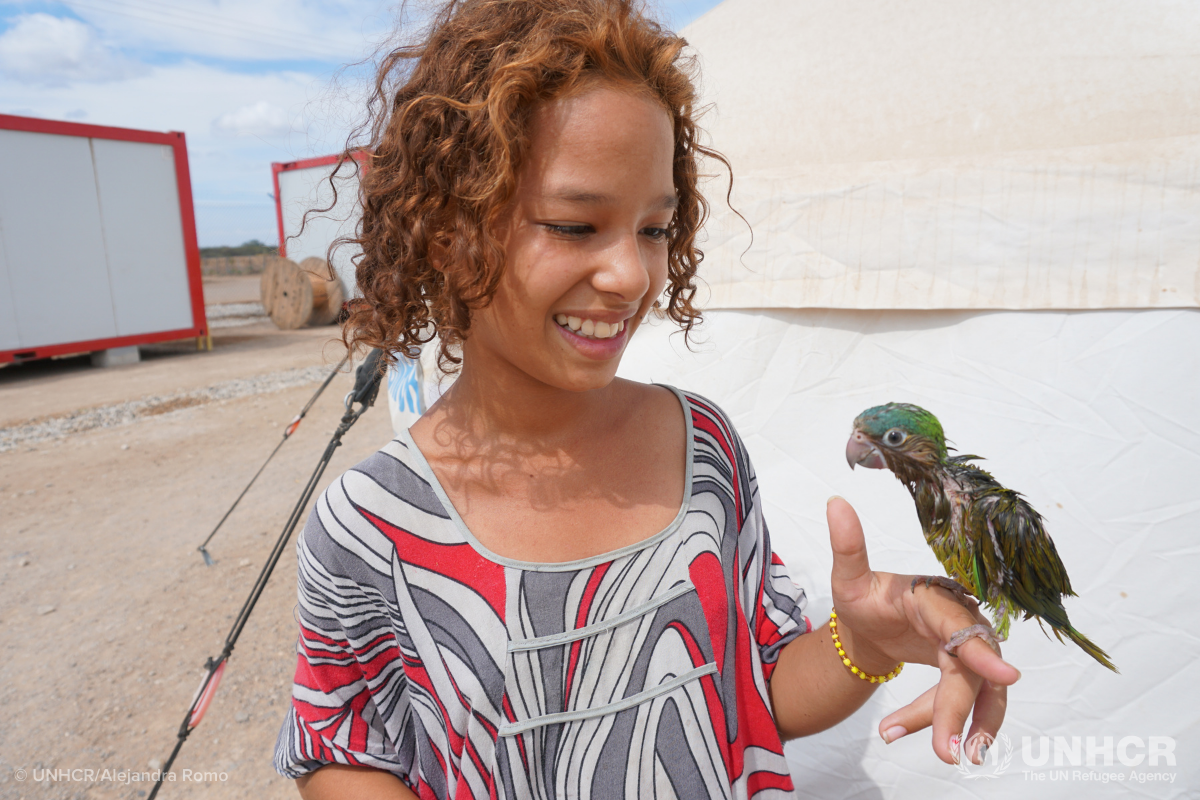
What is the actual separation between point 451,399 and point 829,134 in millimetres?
1711

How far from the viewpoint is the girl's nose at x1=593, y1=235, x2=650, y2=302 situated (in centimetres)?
93

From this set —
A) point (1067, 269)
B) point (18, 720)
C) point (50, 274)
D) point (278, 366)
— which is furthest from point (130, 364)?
point (1067, 269)

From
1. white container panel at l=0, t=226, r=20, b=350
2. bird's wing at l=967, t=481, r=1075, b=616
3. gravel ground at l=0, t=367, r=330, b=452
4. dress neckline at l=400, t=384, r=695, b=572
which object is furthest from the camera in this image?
white container panel at l=0, t=226, r=20, b=350

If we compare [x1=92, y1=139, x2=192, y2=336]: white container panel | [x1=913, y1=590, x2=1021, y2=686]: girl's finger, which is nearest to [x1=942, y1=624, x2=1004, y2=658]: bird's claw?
[x1=913, y1=590, x2=1021, y2=686]: girl's finger

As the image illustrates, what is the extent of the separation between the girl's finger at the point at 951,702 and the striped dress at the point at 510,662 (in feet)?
1.14

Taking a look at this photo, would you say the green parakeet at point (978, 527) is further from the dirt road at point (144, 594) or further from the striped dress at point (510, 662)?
the dirt road at point (144, 594)

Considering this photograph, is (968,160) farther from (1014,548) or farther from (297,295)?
(297,295)

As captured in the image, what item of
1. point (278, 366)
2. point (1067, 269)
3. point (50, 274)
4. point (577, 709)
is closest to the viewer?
point (577, 709)

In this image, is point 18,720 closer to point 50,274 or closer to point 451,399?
point 451,399

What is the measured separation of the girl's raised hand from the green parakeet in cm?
5

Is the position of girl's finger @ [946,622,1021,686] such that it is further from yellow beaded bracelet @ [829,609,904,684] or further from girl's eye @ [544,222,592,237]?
girl's eye @ [544,222,592,237]

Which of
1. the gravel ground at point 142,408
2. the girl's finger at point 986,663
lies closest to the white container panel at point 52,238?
the gravel ground at point 142,408

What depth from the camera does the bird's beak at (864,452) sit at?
0.91 metres

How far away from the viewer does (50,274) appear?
9062 mm
